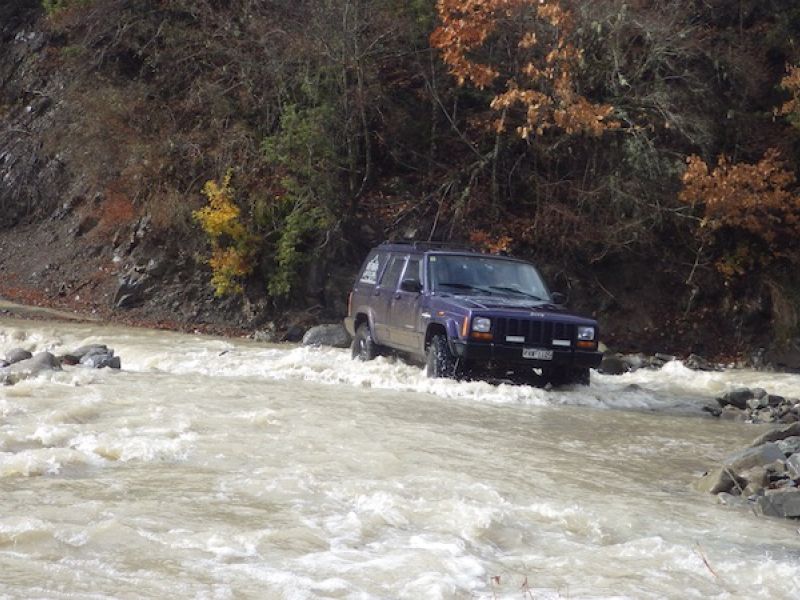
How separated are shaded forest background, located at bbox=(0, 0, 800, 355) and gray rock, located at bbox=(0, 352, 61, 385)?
824 cm

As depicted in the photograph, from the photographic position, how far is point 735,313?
20703 mm

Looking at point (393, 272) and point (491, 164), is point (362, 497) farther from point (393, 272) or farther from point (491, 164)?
point (491, 164)

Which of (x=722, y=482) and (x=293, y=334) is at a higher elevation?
(x=722, y=482)

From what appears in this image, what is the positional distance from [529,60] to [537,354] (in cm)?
1021

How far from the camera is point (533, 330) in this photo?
12312 millimetres

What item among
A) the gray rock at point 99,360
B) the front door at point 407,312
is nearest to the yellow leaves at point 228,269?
the gray rock at point 99,360

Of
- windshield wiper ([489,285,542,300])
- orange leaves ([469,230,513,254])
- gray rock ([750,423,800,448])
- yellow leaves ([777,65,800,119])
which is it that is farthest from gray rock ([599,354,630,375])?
gray rock ([750,423,800,448])

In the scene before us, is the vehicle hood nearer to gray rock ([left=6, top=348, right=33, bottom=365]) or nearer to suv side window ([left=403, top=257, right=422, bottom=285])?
suv side window ([left=403, top=257, right=422, bottom=285])

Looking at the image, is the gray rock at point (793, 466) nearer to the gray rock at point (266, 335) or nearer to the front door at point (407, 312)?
the front door at point (407, 312)

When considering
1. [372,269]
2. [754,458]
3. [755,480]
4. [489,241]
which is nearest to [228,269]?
[489,241]

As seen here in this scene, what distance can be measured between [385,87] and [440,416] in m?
12.5

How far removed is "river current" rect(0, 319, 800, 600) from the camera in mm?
5559

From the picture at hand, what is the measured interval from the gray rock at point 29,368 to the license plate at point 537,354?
5.61 meters

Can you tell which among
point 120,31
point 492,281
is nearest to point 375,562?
point 492,281
